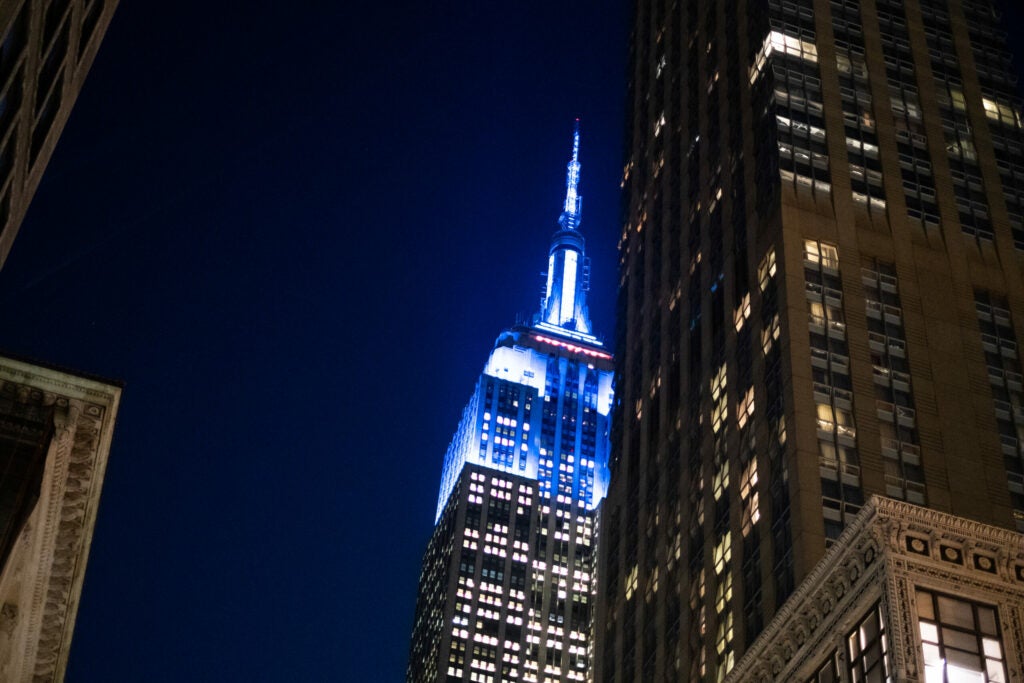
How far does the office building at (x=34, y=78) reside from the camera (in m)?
39.8

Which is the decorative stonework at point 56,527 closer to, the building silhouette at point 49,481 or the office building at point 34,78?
the building silhouette at point 49,481

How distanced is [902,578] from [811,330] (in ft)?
124

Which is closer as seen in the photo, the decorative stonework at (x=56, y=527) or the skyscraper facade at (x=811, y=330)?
the decorative stonework at (x=56, y=527)

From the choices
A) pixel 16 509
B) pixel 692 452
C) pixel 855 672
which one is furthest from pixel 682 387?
pixel 16 509

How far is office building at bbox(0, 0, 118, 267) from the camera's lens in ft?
130


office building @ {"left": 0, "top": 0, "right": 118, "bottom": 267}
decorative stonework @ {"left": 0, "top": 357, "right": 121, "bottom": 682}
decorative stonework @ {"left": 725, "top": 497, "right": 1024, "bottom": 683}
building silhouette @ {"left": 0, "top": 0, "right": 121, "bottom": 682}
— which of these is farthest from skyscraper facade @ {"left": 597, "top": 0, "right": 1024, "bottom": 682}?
office building @ {"left": 0, "top": 0, "right": 118, "bottom": 267}

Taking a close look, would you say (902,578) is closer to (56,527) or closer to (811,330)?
(56,527)

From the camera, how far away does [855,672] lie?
186ft

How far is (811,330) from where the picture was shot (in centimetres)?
9212

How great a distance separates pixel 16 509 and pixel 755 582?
1844 inches

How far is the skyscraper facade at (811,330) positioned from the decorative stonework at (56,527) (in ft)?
105

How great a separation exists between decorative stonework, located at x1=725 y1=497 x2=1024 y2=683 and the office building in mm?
35371

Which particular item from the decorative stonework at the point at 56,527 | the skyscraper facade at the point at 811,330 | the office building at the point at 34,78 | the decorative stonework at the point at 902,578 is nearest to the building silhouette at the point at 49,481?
the decorative stonework at the point at 56,527

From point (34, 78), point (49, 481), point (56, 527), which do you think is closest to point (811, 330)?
point (56, 527)
